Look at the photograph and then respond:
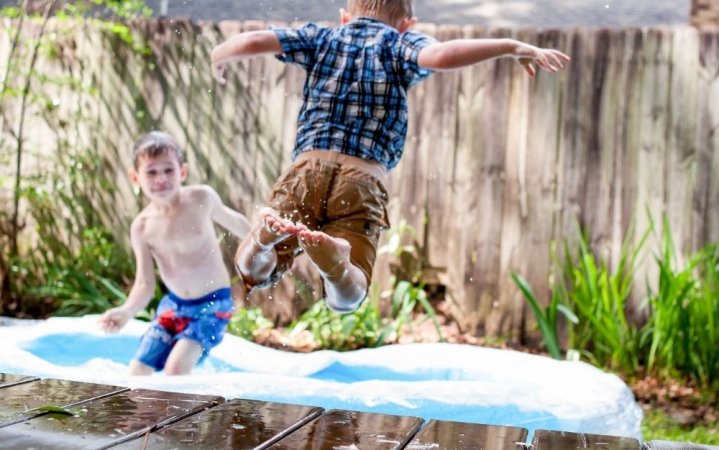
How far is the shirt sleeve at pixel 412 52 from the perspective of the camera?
289cm

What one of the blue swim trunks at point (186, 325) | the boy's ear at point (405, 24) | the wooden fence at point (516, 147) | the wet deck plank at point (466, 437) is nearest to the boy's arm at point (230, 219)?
the blue swim trunks at point (186, 325)

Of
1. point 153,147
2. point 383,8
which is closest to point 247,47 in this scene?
point 383,8

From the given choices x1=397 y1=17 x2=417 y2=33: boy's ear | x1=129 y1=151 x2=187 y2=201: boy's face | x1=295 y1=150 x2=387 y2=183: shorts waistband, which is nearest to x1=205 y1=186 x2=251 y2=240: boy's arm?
x1=129 y1=151 x2=187 y2=201: boy's face

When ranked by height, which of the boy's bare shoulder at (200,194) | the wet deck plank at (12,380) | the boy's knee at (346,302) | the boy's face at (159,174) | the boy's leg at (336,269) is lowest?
the wet deck plank at (12,380)

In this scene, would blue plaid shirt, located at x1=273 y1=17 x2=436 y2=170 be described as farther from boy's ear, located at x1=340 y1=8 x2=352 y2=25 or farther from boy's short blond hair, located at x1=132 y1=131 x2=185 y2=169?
boy's short blond hair, located at x1=132 y1=131 x2=185 y2=169

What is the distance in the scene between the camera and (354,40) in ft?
9.98

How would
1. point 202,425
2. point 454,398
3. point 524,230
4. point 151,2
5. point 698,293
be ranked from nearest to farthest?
1. point 202,425
2. point 454,398
3. point 698,293
4. point 524,230
5. point 151,2

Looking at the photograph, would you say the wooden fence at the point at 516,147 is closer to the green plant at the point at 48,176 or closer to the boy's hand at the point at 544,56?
the green plant at the point at 48,176

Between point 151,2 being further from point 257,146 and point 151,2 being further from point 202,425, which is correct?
point 202,425

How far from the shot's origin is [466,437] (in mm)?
1653

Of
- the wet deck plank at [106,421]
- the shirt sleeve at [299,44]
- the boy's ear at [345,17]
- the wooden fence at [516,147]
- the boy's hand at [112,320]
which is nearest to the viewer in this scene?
the wet deck plank at [106,421]

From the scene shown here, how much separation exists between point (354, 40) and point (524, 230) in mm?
2623

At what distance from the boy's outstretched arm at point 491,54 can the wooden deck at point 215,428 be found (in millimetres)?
1226

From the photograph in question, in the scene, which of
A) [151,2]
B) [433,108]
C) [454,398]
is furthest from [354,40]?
[151,2]
